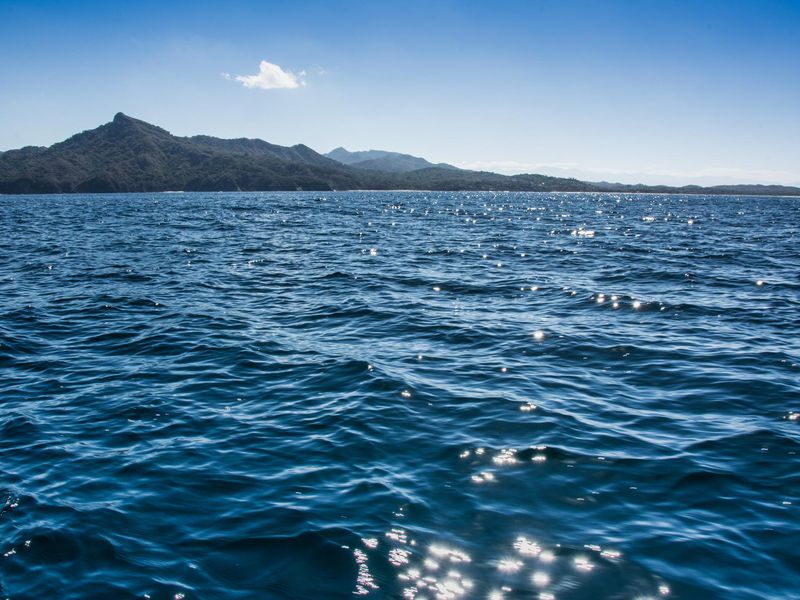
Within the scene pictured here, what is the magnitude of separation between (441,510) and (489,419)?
Result: 138 inches

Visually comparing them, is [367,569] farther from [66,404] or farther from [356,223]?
[356,223]

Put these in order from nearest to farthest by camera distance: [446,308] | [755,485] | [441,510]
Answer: [441,510], [755,485], [446,308]

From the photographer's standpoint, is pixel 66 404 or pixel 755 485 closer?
pixel 755 485

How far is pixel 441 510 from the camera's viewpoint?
7770 mm

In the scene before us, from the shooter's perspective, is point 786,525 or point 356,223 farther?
point 356,223

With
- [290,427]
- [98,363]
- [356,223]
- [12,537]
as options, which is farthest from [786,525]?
[356,223]

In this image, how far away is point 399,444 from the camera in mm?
9922

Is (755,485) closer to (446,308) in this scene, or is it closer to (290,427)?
(290,427)

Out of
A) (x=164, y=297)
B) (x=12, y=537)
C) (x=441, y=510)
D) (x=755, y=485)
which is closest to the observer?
(x=12, y=537)

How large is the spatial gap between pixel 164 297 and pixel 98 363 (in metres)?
8.67

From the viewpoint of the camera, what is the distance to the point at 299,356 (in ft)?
50.0

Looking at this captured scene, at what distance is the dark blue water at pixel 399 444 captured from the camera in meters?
6.60

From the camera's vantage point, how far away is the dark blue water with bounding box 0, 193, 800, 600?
21.7 ft

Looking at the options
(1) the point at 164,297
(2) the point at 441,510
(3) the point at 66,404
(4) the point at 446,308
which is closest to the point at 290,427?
(2) the point at 441,510
